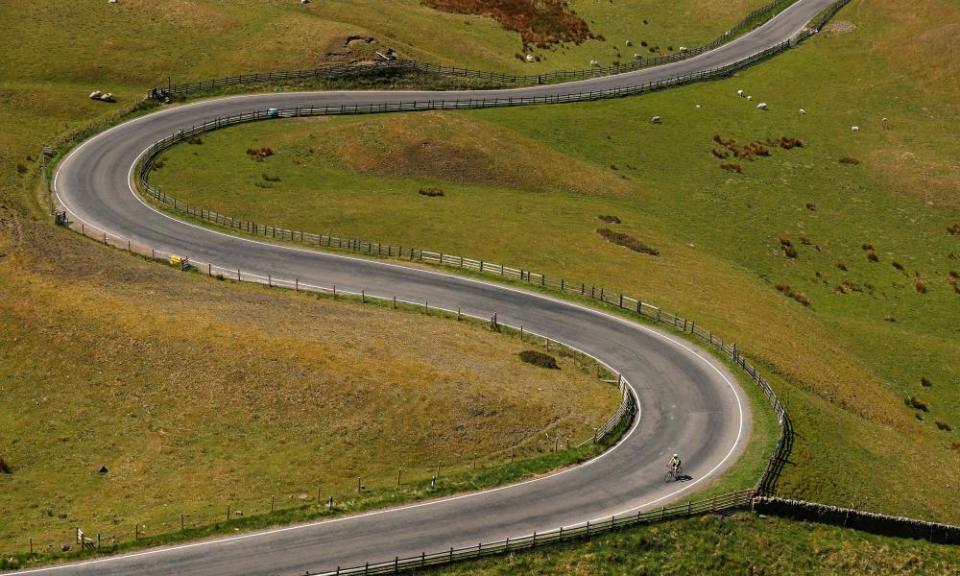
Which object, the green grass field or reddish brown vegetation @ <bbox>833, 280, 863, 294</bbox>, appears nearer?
the green grass field

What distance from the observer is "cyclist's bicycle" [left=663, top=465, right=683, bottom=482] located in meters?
54.9

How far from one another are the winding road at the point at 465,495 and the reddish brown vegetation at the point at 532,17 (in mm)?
47179

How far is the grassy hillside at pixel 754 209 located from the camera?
235 feet

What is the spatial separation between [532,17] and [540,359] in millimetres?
93965

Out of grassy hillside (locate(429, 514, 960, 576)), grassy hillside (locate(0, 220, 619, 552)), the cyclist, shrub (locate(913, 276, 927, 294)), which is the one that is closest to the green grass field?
grassy hillside (locate(0, 220, 619, 552))

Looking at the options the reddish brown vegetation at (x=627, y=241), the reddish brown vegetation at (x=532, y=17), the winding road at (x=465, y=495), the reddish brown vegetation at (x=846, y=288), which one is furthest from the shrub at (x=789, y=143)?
the winding road at (x=465, y=495)

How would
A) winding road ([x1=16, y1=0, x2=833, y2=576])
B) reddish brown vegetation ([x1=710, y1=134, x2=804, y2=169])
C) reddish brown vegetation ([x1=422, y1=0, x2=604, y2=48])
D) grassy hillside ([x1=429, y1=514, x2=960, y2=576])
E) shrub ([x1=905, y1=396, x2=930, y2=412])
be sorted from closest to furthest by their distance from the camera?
1. winding road ([x1=16, y1=0, x2=833, y2=576])
2. grassy hillside ([x1=429, y1=514, x2=960, y2=576])
3. shrub ([x1=905, y1=396, x2=930, y2=412])
4. reddish brown vegetation ([x1=710, y1=134, x2=804, y2=169])
5. reddish brown vegetation ([x1=422, y1=0, x2=604, y2=48])

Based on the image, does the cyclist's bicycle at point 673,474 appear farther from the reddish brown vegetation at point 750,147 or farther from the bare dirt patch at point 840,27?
the bare dirt patch at point 840,27

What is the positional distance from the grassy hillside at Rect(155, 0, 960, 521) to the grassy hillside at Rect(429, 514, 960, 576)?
3287 millimetres

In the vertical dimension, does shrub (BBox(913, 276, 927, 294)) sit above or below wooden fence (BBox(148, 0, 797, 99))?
below

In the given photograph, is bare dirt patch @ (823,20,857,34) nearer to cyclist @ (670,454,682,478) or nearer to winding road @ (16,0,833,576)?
winding road @ (16,0,833,576)

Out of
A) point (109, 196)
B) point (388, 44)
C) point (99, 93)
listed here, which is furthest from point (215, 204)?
point (388, 44)

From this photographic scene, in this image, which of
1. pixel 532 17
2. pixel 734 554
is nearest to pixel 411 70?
pixel 532 17

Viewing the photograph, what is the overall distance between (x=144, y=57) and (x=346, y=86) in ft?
74.8
